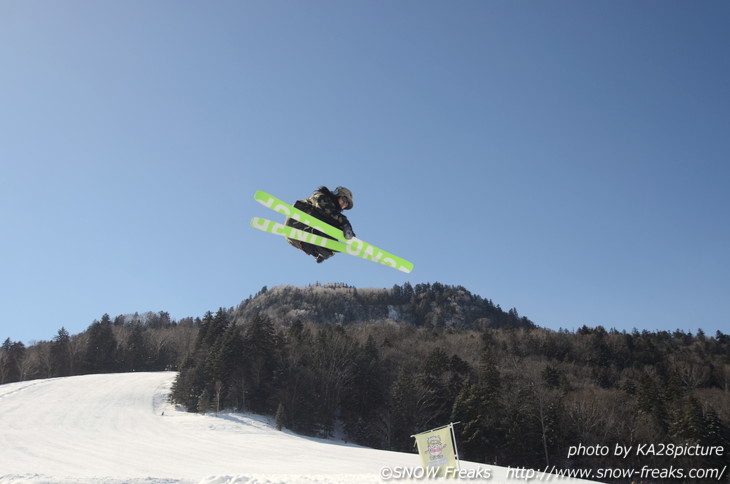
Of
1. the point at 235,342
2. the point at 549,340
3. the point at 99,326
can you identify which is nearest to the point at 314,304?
the point at 99,326

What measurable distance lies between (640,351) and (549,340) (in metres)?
14.7

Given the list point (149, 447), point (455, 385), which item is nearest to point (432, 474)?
point (149, 447)

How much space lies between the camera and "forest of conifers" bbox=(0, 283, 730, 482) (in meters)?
40.5

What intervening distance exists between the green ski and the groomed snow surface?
364 inches

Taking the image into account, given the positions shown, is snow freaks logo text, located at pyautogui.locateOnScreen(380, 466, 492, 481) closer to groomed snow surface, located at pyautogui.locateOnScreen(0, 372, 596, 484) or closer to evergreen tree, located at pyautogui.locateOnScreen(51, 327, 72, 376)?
groomed snow surface, located at pyautogui.locateOnScreen(0, 372, 596, 484)

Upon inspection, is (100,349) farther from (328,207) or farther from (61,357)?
(328,207)

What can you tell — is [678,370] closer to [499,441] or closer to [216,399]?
[499,441]

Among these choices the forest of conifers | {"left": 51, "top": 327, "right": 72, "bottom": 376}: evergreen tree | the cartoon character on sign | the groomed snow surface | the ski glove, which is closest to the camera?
the ski glove

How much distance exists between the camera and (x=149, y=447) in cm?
2925

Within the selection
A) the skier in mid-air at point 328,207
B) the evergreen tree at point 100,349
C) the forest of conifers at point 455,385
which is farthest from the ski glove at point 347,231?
the evergreen tree at point 100,349

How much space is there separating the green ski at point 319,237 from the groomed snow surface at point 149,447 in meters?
9.24

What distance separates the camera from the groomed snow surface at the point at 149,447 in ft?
61.1

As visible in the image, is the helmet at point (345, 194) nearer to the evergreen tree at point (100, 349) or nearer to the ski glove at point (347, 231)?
the ski glove at point (347, 231)

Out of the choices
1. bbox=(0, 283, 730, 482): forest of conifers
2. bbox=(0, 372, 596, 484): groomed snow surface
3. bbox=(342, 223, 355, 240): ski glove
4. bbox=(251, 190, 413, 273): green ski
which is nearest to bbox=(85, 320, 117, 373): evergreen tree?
bbox=(0, 283, 730, 482): forest of conifers
